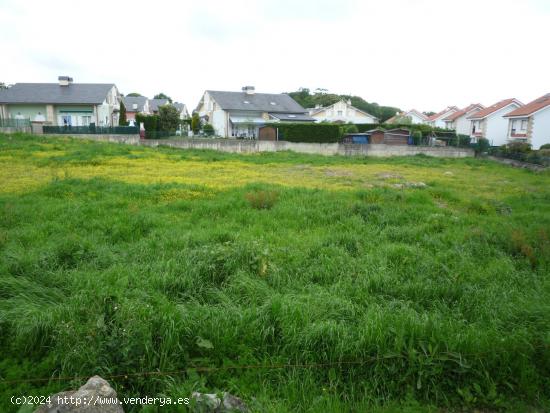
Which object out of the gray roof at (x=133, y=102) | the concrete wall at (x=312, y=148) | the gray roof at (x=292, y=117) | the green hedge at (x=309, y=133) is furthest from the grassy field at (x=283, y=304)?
the gray roof at (x=133, y=102)

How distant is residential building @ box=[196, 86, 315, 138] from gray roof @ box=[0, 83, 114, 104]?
462 inches

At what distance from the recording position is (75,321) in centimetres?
377

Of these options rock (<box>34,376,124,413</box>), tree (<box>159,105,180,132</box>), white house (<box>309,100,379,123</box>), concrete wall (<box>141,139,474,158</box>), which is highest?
white house (<box>309,100,379,123</box>)

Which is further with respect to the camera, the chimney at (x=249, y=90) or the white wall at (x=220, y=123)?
the chimney at (x=249, y=90)

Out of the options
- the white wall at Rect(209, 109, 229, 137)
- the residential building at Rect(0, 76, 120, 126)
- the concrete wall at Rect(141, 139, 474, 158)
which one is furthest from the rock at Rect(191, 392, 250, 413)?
the white wall at Rect(209, 109, 229, 137)

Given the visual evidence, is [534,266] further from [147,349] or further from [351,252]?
[147,349]

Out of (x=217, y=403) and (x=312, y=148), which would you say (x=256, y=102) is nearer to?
(x=312, y=148)

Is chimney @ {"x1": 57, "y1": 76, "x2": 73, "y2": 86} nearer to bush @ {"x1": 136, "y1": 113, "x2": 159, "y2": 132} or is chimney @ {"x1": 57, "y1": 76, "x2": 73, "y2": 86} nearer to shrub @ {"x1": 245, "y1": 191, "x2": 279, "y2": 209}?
bush @ {"x1": 136, "y1": 113, "x2": 159, "y2": 132}

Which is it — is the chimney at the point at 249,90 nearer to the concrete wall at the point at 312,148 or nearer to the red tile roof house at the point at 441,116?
the concrete wall at the point at 312,148

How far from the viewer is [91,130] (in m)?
29.2

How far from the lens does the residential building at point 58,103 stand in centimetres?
3606

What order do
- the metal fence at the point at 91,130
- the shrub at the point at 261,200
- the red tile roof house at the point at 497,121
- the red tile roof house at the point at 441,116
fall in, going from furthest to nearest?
the red tile roof house at the point at 441,116 < the red tile roof house at the point at 497,121 < the metal fence at the point at 91,130 < the shrub at the point at 261,200

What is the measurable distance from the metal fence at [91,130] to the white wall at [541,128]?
35394 mm

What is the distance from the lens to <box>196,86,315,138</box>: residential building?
41.7 meters
